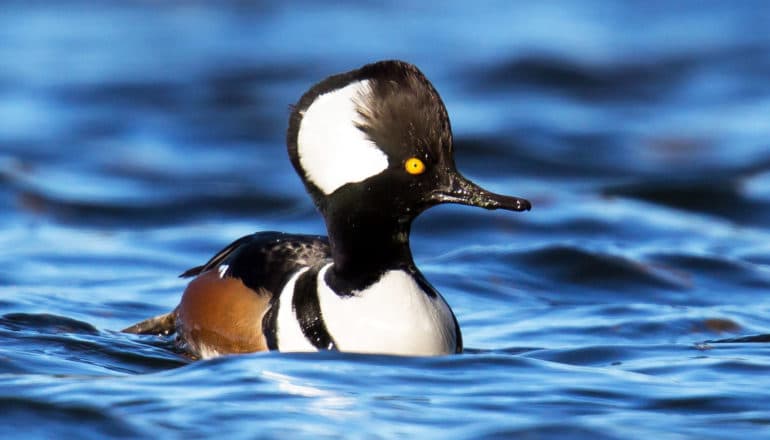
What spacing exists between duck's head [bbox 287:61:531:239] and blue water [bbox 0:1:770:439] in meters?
0.69

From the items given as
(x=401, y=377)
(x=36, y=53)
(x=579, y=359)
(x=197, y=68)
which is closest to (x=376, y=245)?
(x=401, y=377)

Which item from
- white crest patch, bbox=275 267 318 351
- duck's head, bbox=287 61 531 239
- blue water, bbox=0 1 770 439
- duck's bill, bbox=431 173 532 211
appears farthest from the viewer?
white crest patch, bbox=275 267 318 351

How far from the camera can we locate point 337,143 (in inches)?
250

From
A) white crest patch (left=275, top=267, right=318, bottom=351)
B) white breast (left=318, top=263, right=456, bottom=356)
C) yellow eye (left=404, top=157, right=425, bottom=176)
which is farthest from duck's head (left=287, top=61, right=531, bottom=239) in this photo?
white crest patch (left=275, top=267, right=318, bottom=351)

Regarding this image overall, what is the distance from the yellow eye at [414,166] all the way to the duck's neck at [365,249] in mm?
258

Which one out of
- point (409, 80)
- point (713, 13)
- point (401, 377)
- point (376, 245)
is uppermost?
point (713, 13)

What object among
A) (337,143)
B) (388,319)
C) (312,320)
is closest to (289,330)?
(312,320)

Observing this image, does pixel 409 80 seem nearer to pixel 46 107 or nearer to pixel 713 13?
pixel 46 107

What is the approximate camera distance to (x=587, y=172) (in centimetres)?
A: 1380

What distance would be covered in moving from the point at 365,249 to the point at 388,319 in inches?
13.0

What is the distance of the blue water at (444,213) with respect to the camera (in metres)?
6.07

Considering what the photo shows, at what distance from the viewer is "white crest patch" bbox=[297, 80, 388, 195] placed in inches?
247

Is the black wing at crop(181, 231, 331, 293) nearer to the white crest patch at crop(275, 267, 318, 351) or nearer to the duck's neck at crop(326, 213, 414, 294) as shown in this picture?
the white crest patch at crop(275, 267, 318, 351)

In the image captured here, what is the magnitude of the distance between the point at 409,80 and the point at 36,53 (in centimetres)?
1320
